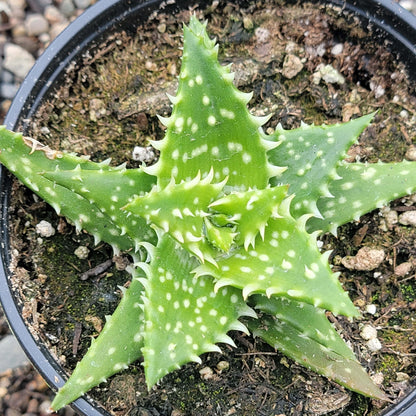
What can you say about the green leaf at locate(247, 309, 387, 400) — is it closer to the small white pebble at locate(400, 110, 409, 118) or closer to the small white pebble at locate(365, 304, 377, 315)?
the small white pebble at locate(365, 304, 377, 315)

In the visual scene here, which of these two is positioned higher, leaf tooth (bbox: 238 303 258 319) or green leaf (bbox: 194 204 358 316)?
green leaf (bbox: 194 204 358 316)

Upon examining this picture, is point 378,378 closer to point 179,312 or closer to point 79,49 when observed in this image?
point 179,312

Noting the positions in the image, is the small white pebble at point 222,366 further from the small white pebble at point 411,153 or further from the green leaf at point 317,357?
the small white pebble at point 411,153

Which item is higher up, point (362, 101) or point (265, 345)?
point (362, 101)

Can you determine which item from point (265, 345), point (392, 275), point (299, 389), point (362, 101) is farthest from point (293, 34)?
point (299, 389)

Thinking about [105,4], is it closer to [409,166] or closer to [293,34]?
[293,34]

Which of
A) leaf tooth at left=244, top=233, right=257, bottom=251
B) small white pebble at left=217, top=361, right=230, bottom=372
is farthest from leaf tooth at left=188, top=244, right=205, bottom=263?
small white pebble at left=217, top=361, right=230, bottom=372
